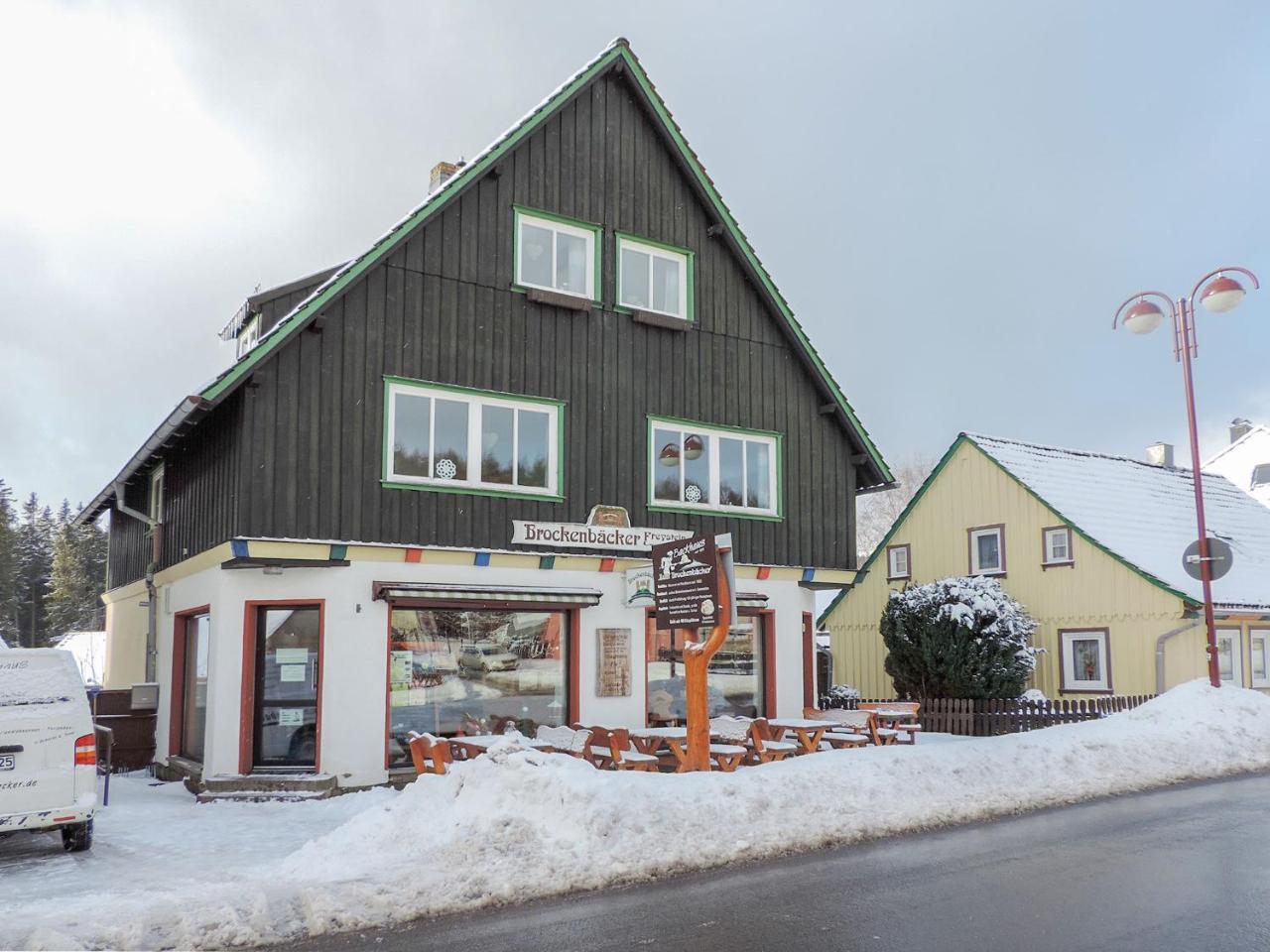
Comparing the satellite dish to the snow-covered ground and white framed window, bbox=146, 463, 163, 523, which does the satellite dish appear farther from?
white framed window, bbox=146, 463, 163, 523

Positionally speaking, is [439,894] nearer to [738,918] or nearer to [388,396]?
[738,918]

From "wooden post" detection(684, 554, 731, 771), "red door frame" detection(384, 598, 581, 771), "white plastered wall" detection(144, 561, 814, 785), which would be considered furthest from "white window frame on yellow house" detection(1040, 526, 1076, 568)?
"wooden post" detection(684, 554, 731, 771)

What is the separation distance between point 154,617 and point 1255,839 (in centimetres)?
1629

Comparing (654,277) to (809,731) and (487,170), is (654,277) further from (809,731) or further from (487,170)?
(809,731)

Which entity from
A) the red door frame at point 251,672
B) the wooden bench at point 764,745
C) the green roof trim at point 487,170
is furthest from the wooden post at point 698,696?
the green roof trim at point 487,170

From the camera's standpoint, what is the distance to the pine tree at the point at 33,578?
7594cm

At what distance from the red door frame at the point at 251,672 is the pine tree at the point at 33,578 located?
6616cm

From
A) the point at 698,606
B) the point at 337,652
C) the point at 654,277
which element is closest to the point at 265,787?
the point at 337,652

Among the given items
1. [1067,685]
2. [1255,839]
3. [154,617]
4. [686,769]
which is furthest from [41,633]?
[1255,839]

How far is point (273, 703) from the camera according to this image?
15.0 metres

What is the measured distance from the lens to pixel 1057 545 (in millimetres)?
27141

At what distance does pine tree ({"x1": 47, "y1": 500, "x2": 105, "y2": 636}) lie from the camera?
6894cm

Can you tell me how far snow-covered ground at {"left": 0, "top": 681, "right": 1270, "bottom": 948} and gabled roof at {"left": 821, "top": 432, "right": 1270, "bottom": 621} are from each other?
13090 mm

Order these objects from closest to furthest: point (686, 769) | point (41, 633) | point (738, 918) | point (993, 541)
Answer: point (738, 918) → point (686, 769) → point (993, 541) → point (41, 633)
